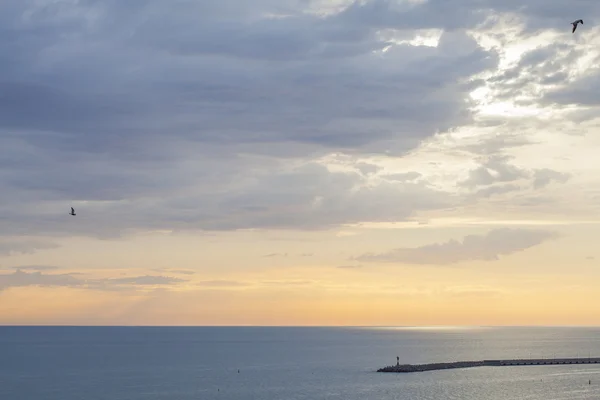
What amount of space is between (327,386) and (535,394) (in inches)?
1800

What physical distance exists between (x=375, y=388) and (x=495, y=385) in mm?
28002

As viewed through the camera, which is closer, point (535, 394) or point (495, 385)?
point (535, 394)

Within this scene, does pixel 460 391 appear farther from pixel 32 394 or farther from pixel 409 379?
pixel 32 394

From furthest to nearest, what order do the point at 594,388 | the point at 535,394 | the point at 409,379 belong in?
the point at 409,379 < the point at 594,388 < the point at 535,394

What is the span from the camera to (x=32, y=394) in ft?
554

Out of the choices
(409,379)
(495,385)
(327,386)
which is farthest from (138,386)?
(495,385)

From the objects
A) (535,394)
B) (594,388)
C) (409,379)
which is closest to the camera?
(535,394)

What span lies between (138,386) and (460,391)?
72.2 metres

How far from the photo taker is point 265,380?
19662 centimetres

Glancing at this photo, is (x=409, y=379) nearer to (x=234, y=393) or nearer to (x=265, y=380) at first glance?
(x=265, y=380)

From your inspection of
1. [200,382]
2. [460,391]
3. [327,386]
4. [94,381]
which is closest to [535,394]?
[460,391]

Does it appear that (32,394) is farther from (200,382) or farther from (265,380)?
(265,380)

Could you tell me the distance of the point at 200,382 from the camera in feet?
630

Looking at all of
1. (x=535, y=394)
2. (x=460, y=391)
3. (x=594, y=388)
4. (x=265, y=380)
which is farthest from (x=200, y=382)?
(x=594, y=388)
